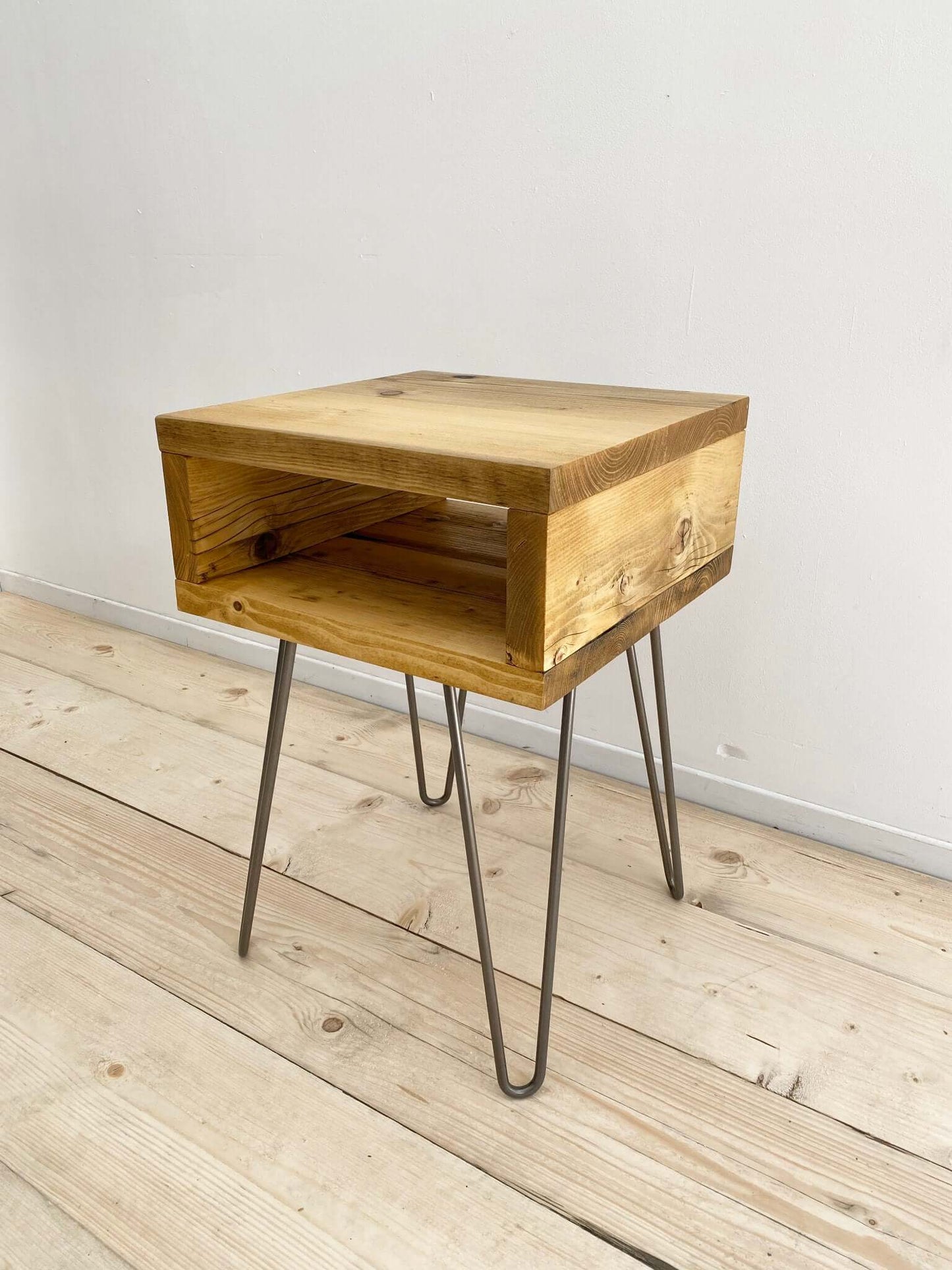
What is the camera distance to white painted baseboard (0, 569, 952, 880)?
1.38 metres

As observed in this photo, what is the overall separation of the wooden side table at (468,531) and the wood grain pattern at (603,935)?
0.69 feet

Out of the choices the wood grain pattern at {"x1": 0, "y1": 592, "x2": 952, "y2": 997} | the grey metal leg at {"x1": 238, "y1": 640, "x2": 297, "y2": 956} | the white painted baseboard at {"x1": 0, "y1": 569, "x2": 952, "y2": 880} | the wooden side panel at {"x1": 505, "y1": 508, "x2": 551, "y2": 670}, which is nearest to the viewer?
the wooden side panel at {"x1": 505, "y1": 508, "x2": 551, "y2": 670}

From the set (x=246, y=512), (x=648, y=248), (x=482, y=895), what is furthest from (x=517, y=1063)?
(x=648, y=248)

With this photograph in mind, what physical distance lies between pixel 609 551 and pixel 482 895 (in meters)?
0.35

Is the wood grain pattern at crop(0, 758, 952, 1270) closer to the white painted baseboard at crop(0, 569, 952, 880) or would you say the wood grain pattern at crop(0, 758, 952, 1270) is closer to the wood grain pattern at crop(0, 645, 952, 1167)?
the wood grain pattern at crop(0, 645, 952, 1167)

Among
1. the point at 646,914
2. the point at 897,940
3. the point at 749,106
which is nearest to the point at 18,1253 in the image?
the point at 646,914

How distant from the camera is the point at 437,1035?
1078 mm

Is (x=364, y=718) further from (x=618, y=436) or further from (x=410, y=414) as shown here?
(x=618, y=436)

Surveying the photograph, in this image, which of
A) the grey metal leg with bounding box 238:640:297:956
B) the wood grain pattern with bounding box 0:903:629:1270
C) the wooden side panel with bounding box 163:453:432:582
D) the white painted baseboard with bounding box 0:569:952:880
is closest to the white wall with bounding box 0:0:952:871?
the white painted baseboard with bounding box 0:569:952:880

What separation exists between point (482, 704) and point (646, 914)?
1.80ft

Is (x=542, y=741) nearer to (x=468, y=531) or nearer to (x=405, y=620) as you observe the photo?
(x=468, y=531)

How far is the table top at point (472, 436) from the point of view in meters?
0.74

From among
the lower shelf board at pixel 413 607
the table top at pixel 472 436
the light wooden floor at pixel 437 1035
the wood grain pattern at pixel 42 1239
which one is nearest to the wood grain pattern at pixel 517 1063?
the light wooden floor at pixel 437 1035

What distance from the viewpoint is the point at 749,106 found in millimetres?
1191
